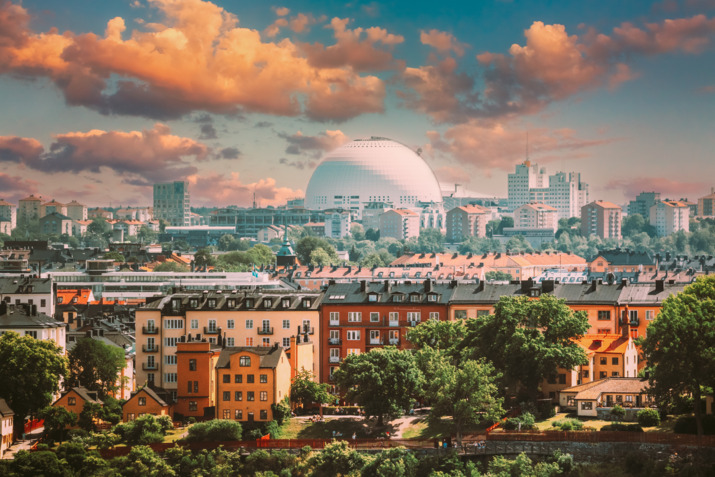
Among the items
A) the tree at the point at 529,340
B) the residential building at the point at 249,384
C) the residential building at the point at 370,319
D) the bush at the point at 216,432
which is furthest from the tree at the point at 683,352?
the residential building at the point at 370,319

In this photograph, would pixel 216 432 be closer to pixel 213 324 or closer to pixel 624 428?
pixel 213 324

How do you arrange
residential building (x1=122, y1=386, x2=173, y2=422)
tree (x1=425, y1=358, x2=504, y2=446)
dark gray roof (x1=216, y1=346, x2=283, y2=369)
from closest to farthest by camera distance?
tree (x1=425, y1=358, x2=504, y2=446) → dark gray roof (x1=216, y1=346, x2=283, y2=369) → residential building (x1=122, y1=386, x2=173, y2=422)

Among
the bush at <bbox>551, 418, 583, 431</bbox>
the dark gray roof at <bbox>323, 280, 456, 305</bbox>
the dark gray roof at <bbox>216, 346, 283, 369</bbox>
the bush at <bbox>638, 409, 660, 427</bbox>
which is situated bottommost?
the bush at <bbox>551, 418, 583, 431</bbox>

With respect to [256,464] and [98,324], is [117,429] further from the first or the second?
[98,324]

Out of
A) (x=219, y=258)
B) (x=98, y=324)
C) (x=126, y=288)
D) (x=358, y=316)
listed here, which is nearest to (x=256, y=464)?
(x=358, y=316)

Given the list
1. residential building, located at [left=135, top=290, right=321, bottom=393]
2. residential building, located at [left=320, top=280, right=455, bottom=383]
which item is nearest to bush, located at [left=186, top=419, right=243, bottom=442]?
residential building, located at [left=135, top=290, right=321, bottom=393]

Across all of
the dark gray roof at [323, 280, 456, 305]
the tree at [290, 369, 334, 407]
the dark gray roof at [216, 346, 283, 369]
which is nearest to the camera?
the dark gray roof at [216, 346, 283, 369]

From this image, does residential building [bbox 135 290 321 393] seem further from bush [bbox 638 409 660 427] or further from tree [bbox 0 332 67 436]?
bush [bbox 638 409 660 427]
